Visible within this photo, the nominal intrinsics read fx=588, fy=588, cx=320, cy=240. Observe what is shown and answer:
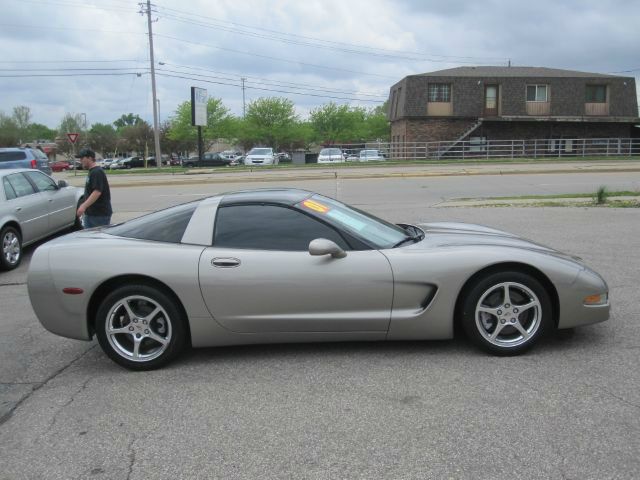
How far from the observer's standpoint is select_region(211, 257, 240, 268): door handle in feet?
13.9

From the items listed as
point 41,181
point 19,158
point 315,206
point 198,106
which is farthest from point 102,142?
point 315,206

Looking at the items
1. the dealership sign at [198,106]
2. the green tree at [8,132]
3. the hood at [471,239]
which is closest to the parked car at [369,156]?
the dealership sign at [198,106]

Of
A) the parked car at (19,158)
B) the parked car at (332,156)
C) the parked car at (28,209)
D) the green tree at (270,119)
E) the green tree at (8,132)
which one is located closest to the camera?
the parked car at (28,209)

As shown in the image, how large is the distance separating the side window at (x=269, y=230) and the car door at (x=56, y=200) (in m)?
6.36

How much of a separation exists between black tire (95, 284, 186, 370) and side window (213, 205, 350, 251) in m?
0.61

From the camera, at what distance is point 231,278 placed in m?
4.20

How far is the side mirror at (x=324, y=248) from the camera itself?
13.4 ft

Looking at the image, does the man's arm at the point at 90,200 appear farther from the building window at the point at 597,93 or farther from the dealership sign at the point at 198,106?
the building window at the point at 597,93

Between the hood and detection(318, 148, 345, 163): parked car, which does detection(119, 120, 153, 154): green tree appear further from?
the hood

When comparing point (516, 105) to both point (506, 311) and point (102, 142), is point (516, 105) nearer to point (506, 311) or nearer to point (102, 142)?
point (506, 311)

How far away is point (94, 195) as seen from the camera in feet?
24.5

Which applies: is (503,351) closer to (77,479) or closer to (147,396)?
(147,396)

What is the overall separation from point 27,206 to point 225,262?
6.12 meters

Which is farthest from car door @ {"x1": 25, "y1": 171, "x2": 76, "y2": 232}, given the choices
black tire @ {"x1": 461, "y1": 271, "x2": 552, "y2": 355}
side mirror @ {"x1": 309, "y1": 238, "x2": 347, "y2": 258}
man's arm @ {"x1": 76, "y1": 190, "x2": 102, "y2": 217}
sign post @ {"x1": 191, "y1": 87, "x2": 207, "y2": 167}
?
sign post @ {"x1": 191, "y1": 87, "x2": 207, "y2": 167}
